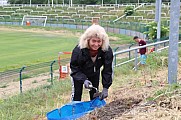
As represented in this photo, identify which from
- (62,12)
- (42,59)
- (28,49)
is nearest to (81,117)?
(42,59)

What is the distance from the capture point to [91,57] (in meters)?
5.07

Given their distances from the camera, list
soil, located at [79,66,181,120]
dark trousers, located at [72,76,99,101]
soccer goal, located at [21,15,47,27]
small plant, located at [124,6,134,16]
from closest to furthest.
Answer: soil, located at [79,66,181,120], dark trousers, located at [72,76,99,101], small plant, located at [124,6,134,16], soccer goal, located at [21,15,47,27]

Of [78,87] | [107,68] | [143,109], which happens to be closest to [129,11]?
[78,87]

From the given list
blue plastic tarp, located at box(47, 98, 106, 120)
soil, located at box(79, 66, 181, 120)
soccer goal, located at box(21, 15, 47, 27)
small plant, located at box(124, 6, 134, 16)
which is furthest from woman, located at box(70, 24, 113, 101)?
soccer goal, located at box(21, 15, 47, 27)

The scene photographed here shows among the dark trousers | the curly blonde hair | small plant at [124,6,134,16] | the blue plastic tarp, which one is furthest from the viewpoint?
small plant at [124,6,134,16]

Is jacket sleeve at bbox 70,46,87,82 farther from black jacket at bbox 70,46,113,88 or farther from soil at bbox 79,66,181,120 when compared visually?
soil at bbox 79,66,181,120

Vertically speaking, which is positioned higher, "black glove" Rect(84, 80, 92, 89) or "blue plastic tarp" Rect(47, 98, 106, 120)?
"black glove" Rect(84, 80, 92, 89)

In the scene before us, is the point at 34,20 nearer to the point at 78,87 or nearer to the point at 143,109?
the point at 78,87

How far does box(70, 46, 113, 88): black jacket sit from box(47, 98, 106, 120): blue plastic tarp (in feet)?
1.02

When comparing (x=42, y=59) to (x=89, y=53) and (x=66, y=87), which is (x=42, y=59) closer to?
(x=66, y=87)

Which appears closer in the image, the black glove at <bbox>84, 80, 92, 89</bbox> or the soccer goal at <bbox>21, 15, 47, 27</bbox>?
the black glove at <bbox>84, 80, 92, 89</bbox>

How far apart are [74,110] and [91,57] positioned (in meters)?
0.73

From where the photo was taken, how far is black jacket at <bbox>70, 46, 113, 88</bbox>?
500 cm

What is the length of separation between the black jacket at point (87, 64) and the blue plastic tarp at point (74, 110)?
31cm
